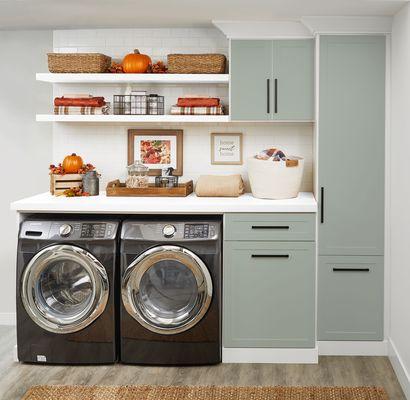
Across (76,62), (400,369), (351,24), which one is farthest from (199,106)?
(400,369)

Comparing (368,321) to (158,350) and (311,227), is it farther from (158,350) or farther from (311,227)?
(158,350)

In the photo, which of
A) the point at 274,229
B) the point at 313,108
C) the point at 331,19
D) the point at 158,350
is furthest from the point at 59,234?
the point at 331,19

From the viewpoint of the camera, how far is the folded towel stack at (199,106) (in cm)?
471

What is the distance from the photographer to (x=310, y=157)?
16.3ft

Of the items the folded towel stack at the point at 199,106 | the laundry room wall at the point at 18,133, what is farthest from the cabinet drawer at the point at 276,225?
the laundry room wall at the point at 18,133

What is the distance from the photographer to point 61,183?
185 inches

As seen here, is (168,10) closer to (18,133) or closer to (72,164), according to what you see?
(72,164)

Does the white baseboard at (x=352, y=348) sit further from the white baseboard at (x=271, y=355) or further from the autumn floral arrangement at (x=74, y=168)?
the autumn floral arrangement at (x=74, y=168)

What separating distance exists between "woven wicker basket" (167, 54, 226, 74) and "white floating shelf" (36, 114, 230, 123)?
0.31 meters

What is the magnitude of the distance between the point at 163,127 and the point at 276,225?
1286mm

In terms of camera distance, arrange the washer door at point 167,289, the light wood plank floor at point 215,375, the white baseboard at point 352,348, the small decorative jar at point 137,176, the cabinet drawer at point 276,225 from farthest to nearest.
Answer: the small decorative jar at point 137,176
the white baseboard at point 352,348
the cabinet drawer at point 276,225
the washer door at point 167,289
the light wood plank floor at point 215,375

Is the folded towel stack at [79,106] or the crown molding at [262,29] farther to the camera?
the folded towel stack at [79,106]

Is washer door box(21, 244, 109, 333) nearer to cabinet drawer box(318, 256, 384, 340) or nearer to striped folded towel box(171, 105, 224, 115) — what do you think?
striped folded towel box(171, 105, 224, 115)

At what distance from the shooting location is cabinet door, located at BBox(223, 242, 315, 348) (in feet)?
14.1
